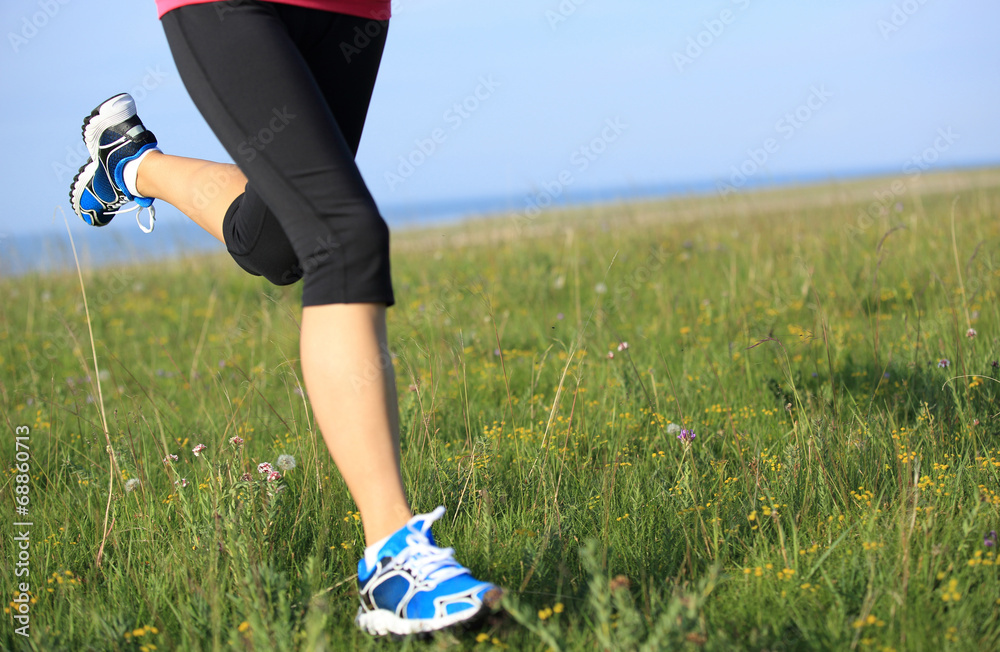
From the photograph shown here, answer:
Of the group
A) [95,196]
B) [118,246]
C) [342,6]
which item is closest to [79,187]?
[95,196]

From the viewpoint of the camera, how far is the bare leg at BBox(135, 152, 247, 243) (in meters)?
2.07

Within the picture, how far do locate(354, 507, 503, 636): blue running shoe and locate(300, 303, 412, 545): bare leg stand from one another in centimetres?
5

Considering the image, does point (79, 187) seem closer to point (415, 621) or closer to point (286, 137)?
point (286, 137)

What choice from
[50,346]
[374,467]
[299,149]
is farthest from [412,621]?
[50,346]

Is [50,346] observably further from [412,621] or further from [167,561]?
[412,621]

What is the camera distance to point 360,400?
58.8 inches

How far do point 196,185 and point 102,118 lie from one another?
0.49 metres

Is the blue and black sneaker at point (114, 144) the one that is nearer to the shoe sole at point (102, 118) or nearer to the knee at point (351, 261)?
the shoe sole at point (102, 118)

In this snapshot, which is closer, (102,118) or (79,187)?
(102,118)

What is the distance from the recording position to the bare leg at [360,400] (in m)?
1.49

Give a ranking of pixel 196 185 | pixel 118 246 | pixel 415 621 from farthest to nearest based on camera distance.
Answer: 1. pixel 118 246
2. pixel 196 185
3. pixel 415 621

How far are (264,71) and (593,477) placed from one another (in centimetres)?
137

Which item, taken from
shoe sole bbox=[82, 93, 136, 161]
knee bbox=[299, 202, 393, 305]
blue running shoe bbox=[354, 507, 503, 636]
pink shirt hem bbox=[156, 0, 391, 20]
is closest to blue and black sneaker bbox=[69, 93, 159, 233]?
shoe sole bbox=[82, 93, 136, 161]

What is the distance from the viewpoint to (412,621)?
142 cm
